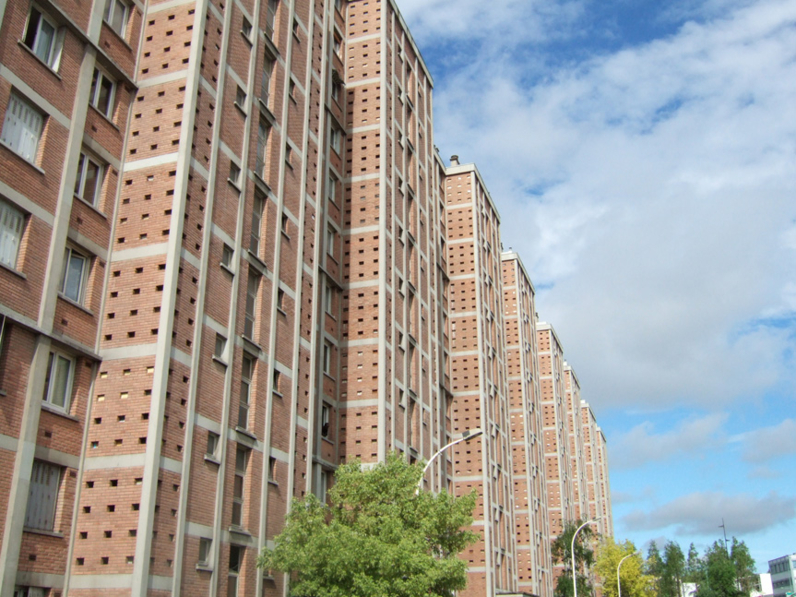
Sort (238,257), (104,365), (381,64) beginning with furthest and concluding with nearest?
(381,64) → (238,257) → (104,365)

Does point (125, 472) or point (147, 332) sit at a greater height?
point (147, 332)

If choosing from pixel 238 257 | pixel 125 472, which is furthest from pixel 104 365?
pixel 238 257

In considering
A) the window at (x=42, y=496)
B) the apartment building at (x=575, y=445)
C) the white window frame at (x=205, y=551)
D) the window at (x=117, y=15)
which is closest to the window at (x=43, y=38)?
the window at (x=117, y=15)

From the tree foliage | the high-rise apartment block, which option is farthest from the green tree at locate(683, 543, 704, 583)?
the high-rise apartment block

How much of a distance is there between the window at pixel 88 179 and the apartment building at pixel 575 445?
77144 mm

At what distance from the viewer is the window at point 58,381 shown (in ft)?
62.3

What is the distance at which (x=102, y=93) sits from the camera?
23.0 m

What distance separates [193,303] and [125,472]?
16.0 feet

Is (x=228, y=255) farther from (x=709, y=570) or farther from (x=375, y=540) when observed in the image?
(x=709, y=570)

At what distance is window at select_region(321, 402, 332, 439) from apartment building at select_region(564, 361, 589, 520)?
61.8m

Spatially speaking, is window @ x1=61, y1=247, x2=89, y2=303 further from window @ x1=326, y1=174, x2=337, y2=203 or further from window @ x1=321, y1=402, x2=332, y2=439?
window @ x1=326, y1=174, x2=337, y2=203

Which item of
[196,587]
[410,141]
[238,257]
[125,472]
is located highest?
[410,141]

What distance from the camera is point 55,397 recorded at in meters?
19.3

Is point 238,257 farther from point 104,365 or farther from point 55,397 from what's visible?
point 55,397
